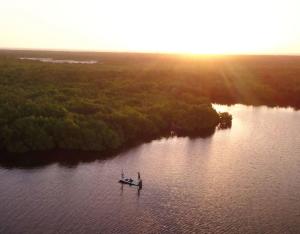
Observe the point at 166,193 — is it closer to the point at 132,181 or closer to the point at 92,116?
the point at 132,181

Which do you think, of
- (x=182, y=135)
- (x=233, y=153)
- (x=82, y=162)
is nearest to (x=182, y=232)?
(x=82, y=162)

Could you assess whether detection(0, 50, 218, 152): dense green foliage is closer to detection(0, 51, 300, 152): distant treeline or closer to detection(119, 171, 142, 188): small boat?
detection(0, 51, 300, 152): distant treeline

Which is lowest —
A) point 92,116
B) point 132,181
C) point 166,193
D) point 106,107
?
point 166,193

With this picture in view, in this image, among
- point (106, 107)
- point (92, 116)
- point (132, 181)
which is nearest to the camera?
point (132, 181)

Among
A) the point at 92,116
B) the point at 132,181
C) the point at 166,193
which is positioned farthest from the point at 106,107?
the point at 166,193

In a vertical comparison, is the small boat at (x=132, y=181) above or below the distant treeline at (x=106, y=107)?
below

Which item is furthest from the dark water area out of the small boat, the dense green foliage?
the dense green foliage

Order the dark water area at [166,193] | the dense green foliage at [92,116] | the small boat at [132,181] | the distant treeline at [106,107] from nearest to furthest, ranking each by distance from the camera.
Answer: the dark water area at [166,193]
the small boat at [132,181]
the dense green foliage at [92,116]
the distant treeline at [106,107]

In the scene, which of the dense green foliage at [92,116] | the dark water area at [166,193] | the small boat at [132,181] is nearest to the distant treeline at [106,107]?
the dense green foliage at [92,116]

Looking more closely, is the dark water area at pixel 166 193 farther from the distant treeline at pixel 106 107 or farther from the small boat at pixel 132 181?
the distant treeline at pixel 106 107
